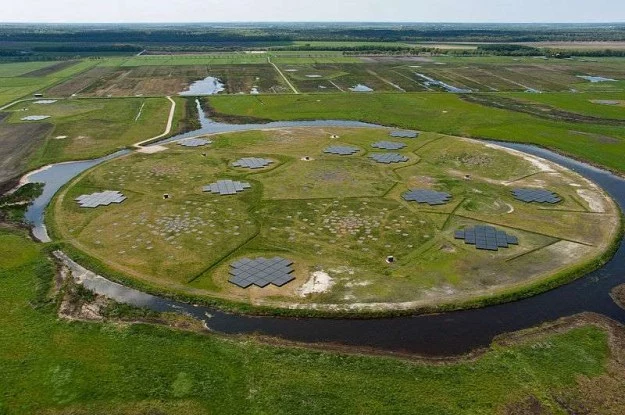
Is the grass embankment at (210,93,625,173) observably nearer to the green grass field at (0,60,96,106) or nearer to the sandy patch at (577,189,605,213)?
the sandy patch at (577,189,605,213)

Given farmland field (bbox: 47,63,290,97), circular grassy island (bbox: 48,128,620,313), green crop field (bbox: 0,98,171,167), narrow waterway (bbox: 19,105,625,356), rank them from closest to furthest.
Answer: narrow waterway (bbox: 19,105,625,356) < circular grassy island (bbox: 48,128,620,313) < green crop field (bbox: 0,98,171,167) < farmland field (bbox: 47,63,290,97)

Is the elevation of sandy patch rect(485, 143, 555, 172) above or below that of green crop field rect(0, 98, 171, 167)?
below

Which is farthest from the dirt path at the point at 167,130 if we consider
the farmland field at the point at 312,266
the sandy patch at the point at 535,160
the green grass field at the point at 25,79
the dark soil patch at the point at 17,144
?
the sandy patch at the point at 535,160

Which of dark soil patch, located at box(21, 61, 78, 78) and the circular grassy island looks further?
dark soil patch, located at box(21, 61, 78, 78)

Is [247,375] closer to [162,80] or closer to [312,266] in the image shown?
[312,266]

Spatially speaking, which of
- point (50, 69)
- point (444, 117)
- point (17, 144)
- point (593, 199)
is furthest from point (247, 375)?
point (50, 69)

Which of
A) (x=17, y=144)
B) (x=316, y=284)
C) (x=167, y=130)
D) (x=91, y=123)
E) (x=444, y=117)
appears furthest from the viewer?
(x=444, y=117)

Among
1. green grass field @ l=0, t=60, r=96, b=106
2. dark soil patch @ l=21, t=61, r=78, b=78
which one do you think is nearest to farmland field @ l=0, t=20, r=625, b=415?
green grass field @ l=0, t=60, r=96, b=106
